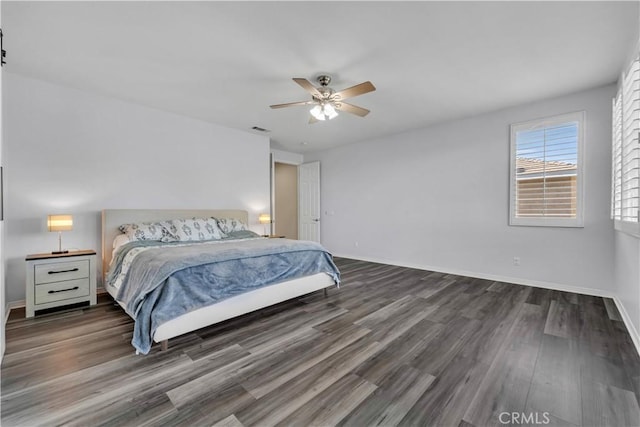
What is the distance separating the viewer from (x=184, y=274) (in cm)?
235

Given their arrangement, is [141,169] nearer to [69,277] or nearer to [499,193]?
[69,277]

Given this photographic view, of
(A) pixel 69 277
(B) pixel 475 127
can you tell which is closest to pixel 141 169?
(A) pixel 69 277

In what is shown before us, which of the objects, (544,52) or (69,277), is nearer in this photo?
(544,52)

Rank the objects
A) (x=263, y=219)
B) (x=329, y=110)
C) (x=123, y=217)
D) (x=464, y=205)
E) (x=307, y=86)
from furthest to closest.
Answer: (x=263, y=219), (x=464, y=205), (x=123, y=217), (x=329, y=110), (x=307, y=86)

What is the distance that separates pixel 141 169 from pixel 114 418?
350cm

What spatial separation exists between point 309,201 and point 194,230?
3646mm

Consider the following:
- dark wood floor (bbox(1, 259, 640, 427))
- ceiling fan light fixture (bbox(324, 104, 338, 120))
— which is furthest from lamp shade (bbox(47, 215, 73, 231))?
ceiling fan light fixture (bbox(324, 104, 338, 120))

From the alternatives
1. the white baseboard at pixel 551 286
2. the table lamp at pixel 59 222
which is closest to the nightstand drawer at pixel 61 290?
the table lamp at pixel 59 222

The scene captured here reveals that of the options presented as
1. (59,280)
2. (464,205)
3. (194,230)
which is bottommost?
(59,280)

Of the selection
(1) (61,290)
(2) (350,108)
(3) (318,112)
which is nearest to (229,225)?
(1) (61,290)

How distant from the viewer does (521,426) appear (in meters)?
1.45

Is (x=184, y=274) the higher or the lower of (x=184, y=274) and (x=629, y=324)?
the higher

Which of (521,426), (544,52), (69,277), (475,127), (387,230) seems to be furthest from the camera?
(387,230)

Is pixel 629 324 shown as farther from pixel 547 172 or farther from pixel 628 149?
pixel 547 172
